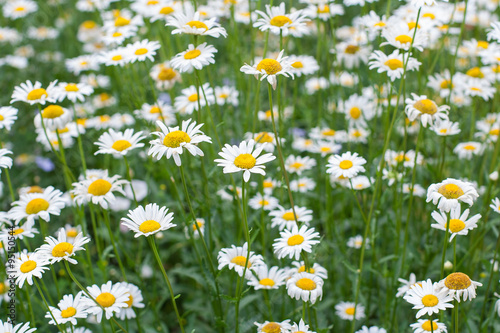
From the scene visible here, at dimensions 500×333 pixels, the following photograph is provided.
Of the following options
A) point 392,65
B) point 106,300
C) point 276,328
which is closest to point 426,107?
point 392,65

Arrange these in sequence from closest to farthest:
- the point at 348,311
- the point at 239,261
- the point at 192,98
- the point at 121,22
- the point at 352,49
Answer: the point at 239,261, the point at 348,311, the point at 192,98, the point at 121,22, the point at 352,49

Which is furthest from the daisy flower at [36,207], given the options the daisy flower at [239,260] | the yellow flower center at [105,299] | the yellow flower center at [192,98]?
the yellow flower center at [192,98]

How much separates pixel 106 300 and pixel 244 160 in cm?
91

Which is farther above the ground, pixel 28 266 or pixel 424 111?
pixel 424 111

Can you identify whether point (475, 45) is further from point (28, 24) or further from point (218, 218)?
point (28, 24)

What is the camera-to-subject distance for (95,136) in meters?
4.18

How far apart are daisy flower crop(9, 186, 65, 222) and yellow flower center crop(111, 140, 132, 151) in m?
0.39

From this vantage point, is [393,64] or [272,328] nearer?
[272,328]

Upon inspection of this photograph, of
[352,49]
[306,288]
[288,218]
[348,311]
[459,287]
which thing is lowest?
[348,311]

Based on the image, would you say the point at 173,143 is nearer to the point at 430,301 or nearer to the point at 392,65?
the point at 430,301

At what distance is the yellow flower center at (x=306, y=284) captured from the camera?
223cm

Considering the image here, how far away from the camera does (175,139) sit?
220 cm

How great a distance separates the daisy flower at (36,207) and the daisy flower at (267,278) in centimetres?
103

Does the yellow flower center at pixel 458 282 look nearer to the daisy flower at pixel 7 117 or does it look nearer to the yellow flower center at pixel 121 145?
the yellow flower center at pixel 121 145
